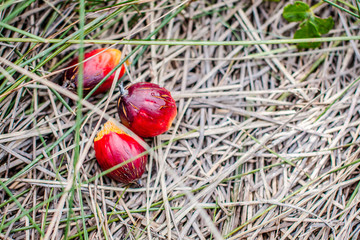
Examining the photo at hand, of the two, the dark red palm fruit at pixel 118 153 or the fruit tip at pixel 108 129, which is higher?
the fruit tip at pixel 108 129

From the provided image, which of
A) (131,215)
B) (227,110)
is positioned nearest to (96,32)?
(227,110)

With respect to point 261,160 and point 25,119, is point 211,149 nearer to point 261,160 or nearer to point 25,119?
point 261,160

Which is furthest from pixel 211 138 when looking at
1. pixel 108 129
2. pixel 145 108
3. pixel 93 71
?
pixel 93 71

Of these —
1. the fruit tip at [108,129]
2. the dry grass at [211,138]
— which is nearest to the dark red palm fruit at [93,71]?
the dry grass at [211,138]

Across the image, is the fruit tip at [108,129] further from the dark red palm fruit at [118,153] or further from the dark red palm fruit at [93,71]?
the dark red palm fruit at [93,71]

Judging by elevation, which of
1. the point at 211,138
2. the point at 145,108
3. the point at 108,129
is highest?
the point at 145,108

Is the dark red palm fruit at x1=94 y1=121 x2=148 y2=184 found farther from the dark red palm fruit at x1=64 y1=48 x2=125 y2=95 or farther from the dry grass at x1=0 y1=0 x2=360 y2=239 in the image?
the dark red palm fruit at x1=64 y1=48 x2=125 y2=95

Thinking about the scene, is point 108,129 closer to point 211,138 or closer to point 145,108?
point 145,108
